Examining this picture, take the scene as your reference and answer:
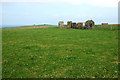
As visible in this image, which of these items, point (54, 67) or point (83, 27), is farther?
point (83, 27)

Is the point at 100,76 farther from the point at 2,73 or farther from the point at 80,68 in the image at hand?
the point at 2,73

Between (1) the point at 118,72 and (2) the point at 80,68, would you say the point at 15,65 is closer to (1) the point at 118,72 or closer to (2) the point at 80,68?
(2) the point at 80,68

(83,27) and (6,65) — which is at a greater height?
(83,27)

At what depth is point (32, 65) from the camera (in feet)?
35.9

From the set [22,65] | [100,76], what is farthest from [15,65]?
[100,76]

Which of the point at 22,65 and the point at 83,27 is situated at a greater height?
the point at 83,27

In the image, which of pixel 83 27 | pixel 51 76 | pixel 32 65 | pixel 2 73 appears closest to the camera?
pixel 51 76

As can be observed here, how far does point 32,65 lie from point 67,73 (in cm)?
374

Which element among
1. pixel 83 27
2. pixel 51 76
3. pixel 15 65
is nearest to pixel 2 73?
pixel 15 65

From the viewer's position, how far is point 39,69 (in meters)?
9.99

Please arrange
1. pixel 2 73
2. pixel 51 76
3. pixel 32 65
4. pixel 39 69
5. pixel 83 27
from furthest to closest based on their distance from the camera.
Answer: pixel 83 27 → pixel 32 65 → pixel 39 69 → pixel 2 73 → pixel 51 76

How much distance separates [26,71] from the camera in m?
9.63

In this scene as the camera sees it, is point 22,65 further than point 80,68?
Yes

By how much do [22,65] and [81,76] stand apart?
5.79 meters
